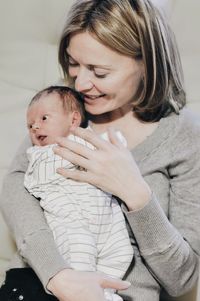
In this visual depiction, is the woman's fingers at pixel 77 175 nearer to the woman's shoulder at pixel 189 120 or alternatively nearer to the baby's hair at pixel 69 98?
the baby's hair at pixel 69 98

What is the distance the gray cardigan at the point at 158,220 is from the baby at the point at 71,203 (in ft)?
0.10

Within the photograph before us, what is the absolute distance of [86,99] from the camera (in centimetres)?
117

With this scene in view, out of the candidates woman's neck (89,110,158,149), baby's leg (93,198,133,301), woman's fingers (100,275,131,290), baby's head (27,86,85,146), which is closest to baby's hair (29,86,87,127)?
baby's head (27,86,85,146)

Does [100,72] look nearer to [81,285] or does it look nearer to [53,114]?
[53,114]

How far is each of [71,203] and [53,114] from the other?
176 millimetres

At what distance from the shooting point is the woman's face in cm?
110

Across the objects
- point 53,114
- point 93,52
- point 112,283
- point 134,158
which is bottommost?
point 112,283

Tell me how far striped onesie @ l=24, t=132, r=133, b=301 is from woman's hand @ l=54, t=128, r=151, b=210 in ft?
0.06

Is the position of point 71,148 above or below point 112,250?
above

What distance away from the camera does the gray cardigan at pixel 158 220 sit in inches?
41.6

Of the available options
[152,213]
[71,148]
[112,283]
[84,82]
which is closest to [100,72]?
Answer: [84,82]

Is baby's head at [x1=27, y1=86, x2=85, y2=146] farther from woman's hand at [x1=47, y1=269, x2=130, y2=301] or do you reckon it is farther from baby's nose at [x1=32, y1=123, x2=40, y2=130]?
woman's hand at [x1=47, y1=269, x2=130, y2=301]

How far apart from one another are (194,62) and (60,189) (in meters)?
0.53

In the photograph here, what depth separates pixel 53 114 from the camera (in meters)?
1.10
